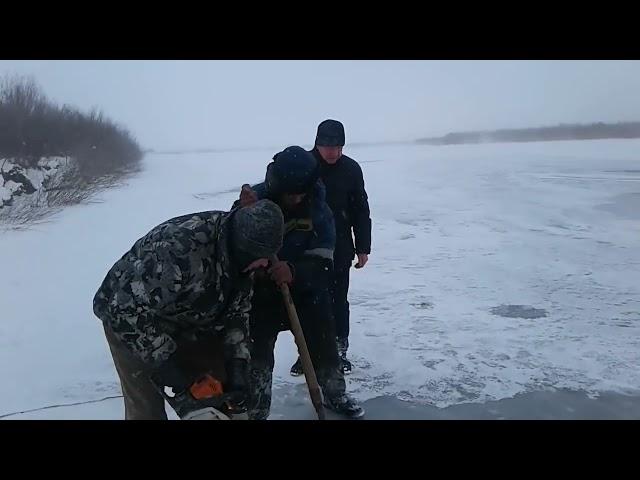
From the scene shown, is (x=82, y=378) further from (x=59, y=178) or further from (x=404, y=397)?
(x=59, y=178)

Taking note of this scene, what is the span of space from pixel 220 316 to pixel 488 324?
3.08 m

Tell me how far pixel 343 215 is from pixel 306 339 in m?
0.97

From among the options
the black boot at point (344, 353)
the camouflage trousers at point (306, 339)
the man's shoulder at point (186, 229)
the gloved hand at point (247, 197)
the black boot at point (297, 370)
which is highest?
the gloved hand at point (247, 197)

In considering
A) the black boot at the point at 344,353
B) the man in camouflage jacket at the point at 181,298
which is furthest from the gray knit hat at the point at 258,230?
the black boot at the point at 344,353

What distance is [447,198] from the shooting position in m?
13.9

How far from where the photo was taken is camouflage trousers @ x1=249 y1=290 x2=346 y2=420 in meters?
3.05

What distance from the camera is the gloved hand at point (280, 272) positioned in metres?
2.75

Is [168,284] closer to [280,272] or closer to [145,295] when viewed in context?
[145,295]

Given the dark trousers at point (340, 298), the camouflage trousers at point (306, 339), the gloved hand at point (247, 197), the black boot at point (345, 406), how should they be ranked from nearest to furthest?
the gloved hand at point (247, 197), the camouflage trousers at point (306, 339), the black boot at point (345, 406), the dark trousers at point (340, 298)

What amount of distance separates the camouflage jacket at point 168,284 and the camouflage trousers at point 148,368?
0.10 meters

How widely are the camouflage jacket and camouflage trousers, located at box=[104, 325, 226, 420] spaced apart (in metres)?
0.10

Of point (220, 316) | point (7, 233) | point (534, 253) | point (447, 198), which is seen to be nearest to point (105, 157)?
point (7, 233)

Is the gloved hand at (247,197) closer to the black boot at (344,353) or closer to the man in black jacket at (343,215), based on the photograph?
the man in black jacket at (343,215)
